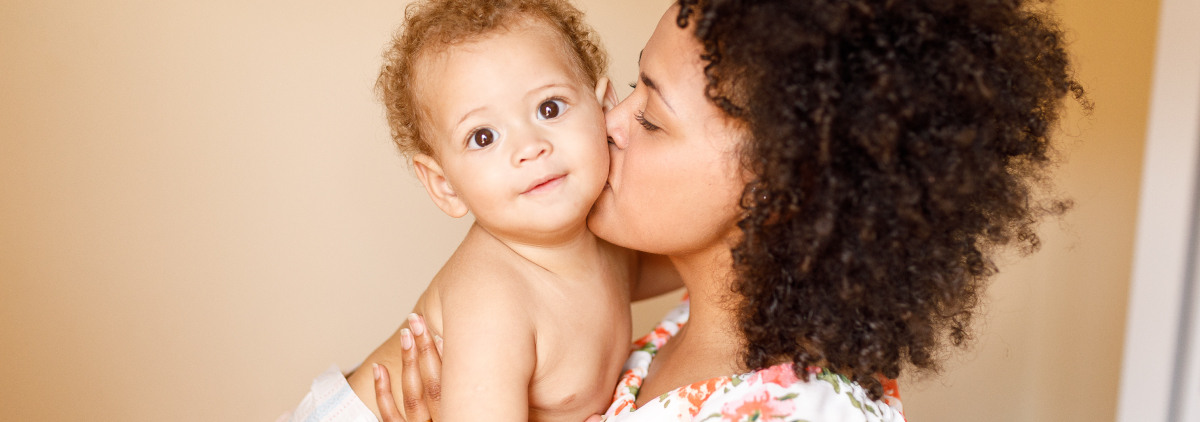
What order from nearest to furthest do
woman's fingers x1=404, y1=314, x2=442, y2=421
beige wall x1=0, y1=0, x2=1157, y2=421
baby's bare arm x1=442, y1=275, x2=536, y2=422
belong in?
baby's bare arm x1=442, y1=275, x2=536, y2=422 → woman's fingers x1=404, y1=314, x2=442, y2=421 → beige wall x1=0, y1=0, x2=1157, y2=421

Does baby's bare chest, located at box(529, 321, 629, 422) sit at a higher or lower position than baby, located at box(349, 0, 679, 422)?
lower

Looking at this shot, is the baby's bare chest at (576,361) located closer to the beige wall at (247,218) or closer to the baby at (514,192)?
the baby at (514,192)

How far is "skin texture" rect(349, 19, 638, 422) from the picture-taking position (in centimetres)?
122

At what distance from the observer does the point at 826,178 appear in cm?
101

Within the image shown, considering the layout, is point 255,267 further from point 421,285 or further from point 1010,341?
point 1010,341

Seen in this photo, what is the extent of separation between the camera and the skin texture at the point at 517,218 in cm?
122

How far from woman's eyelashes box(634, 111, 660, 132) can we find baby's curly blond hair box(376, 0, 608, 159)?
0.18 m

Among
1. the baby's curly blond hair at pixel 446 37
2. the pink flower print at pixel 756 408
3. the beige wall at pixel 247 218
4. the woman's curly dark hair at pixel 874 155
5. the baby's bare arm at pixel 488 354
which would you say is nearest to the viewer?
the woman's curly dark hair at pixel 874 155

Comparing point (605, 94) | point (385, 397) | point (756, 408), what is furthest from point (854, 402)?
point (385, 397)

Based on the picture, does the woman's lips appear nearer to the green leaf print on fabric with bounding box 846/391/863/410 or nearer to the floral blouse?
the floral blouse

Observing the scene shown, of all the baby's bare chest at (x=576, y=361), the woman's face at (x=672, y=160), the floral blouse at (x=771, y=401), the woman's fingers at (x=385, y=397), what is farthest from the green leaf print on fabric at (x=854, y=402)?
the woman's fingers at (x=385, y=397)

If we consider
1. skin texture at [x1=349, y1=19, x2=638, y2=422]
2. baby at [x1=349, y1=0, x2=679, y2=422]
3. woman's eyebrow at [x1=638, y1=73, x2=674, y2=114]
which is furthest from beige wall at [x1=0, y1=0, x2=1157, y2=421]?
woman's eyebrow at [x1=638, y1=73, x2=674, y2=114]

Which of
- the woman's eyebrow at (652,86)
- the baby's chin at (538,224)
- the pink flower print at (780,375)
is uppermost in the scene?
the woman's eyebrow at (652,86)

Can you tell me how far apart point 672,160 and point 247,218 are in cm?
157
